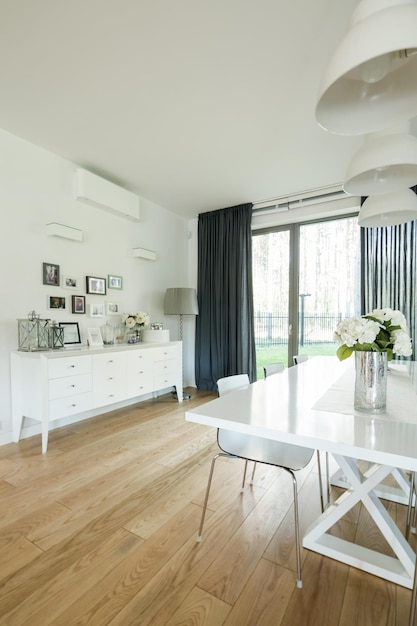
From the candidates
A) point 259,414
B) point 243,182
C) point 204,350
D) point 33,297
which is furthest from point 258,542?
point 243,182

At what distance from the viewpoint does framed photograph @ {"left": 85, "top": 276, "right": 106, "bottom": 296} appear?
3328mm

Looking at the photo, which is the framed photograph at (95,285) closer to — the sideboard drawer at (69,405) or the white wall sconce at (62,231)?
the white wall sconce at (62,231)

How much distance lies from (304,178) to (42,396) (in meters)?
3.46

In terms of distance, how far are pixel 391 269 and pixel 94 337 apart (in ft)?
10.8

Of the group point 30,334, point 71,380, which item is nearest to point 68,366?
point 71,380

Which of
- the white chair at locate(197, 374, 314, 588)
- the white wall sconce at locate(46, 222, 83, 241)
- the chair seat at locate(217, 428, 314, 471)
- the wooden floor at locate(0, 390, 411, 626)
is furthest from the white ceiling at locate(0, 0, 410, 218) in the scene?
the wooden floor at locate(0, 390, 411, 626)

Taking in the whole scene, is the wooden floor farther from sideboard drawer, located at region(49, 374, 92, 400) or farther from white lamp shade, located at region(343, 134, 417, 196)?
white lamp shade, located at region(343, 134, 417, 196)

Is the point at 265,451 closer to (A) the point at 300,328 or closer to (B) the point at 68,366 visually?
(B) the point at 68,366

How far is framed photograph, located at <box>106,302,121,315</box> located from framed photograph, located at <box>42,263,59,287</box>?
0.65 m

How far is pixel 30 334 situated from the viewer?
2711 mm

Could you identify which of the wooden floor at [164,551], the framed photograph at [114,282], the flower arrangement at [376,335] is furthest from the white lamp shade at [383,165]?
the framed photograph at [114,282]

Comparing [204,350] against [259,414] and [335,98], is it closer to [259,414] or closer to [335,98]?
[259,414]

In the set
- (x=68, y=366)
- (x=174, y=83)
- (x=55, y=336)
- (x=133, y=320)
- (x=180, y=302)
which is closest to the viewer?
(x=174, y=83)

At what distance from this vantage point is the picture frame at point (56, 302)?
2.98 metres
